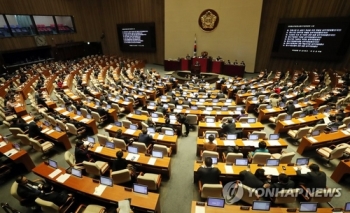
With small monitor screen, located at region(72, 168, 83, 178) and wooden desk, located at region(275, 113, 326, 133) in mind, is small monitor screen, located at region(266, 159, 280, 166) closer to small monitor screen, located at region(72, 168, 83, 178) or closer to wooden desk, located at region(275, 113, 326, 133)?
wooden desk, located at region(275, 113, 326, 133)

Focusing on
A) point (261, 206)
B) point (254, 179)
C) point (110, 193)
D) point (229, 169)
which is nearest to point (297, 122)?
point (229, 169)

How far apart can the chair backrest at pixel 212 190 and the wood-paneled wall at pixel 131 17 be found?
64.9ft

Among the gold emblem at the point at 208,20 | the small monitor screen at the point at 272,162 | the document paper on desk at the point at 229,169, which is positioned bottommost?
the document paper on desk at the point at 229,169

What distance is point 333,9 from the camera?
47.7ft

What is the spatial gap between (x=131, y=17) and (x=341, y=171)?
914 inches

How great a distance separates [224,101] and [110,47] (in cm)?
2022

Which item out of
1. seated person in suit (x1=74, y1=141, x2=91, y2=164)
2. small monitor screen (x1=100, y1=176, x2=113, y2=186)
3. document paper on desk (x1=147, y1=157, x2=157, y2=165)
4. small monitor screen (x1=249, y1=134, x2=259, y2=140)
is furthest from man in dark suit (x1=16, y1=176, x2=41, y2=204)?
small monitor screen (x1=249, y1=134, x2=259, y2=140)

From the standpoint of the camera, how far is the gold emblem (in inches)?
731

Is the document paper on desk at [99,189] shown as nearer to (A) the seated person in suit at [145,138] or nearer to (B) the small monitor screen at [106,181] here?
(B) the small monitor screen at [106,181]

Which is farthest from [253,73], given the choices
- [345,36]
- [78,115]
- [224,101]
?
[78,115]

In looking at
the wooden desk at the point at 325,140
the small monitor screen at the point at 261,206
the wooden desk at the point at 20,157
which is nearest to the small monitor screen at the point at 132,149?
the wooden desk at the point at 20,157

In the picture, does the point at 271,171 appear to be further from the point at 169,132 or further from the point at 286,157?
the point at 169,132

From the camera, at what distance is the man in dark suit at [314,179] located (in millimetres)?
4359

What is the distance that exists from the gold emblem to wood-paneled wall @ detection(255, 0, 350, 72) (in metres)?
4.27
